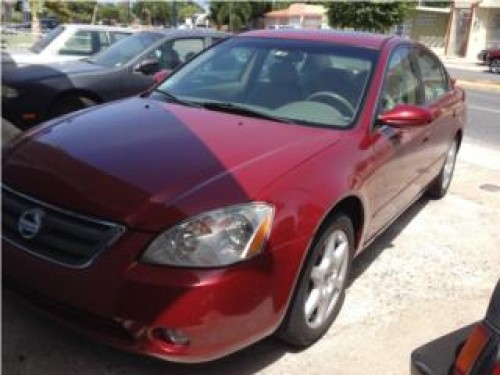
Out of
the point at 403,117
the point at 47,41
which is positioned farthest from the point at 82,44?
the point at 403,117

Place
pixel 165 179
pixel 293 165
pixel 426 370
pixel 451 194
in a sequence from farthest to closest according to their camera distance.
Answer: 1. pixel 451 194
2. pixel 293 165
3. pixel 165 179
4. pixel 426 370

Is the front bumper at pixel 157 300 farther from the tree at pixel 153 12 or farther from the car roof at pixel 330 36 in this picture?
the tree at pixel 153 12

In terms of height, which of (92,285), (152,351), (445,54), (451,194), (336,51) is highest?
(336,51)

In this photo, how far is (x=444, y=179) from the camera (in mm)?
6609

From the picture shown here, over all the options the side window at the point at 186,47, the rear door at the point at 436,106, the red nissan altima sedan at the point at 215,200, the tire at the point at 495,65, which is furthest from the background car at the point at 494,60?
the red nissan altima sedan at the point at 215,200

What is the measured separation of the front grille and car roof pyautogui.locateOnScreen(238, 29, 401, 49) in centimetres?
244

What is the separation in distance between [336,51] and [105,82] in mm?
4163

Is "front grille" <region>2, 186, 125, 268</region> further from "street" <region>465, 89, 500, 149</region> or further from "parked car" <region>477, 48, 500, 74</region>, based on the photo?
"parked car" <region>477, 48, 500, 74</region>

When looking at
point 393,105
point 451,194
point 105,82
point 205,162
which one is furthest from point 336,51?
point 105,82

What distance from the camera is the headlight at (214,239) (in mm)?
2889

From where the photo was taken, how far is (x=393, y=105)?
4.56 metres

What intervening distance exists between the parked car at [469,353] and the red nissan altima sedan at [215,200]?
33.7 inches

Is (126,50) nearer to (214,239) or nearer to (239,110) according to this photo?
(239,110)

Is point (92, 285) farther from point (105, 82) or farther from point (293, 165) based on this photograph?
point (105, 82)
